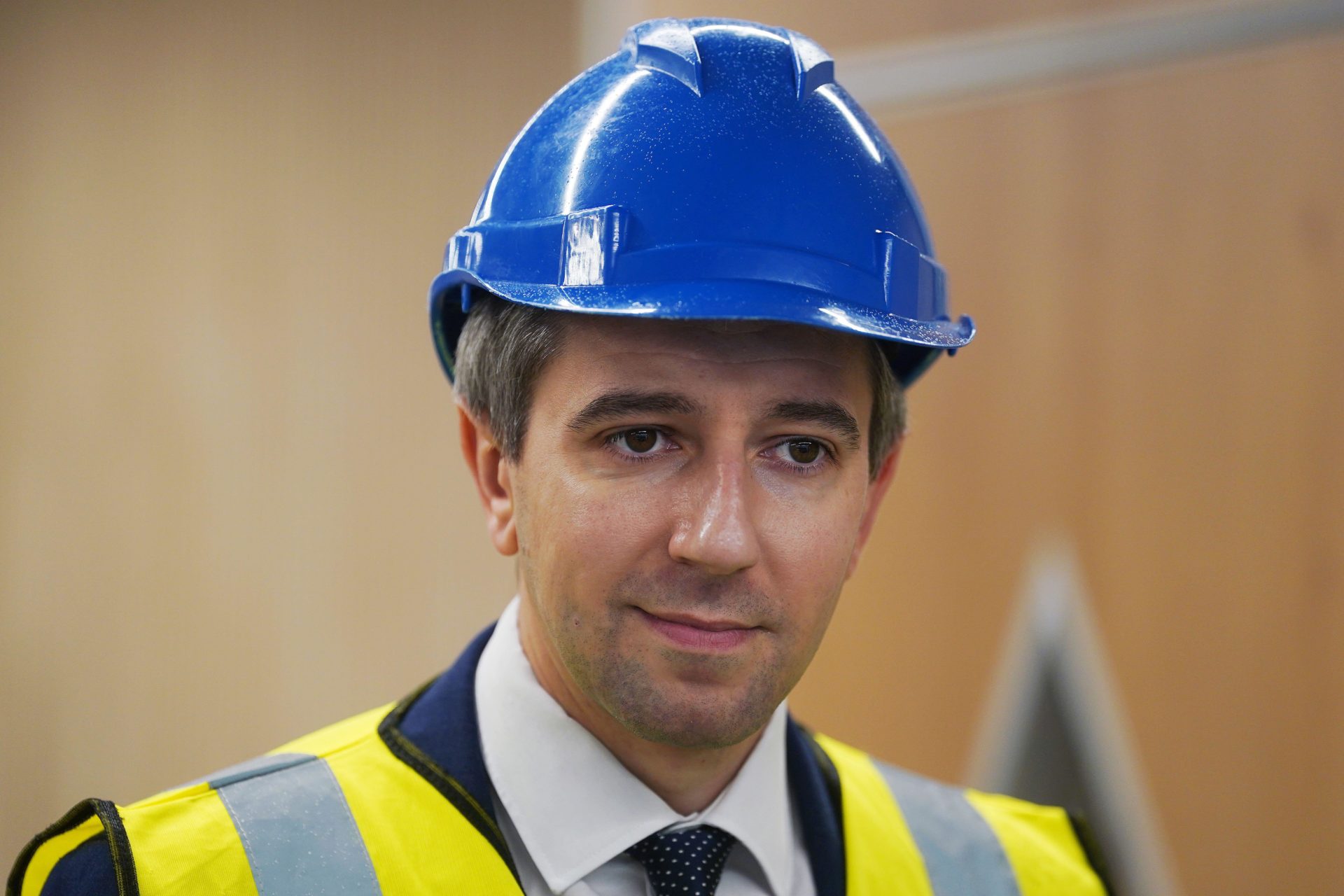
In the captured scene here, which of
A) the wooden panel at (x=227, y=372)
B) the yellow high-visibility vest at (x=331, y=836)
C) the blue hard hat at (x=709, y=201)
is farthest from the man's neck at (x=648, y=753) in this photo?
the wooden panel at (x=227, y=372)

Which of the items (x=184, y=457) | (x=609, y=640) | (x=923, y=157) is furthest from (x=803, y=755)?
(x=184, y=457)

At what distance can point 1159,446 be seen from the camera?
2148 mm

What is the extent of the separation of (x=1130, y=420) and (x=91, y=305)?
7.56ft

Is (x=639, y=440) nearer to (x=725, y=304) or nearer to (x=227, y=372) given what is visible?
(x=725, y=304)

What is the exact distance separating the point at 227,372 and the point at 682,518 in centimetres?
213

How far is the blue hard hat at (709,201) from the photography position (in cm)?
105

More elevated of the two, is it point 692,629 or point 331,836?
point 692,629

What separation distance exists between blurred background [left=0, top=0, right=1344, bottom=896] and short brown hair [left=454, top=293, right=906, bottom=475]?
3.49ft

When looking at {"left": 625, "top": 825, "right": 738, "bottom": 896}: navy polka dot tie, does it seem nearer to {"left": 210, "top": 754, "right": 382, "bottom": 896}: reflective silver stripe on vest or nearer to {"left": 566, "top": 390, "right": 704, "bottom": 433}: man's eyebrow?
{"left": 210, "top": 754, "right": 382, "bottom": 896}: reflective silver stripe on vest

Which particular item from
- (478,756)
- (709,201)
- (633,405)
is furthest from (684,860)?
(709,201)

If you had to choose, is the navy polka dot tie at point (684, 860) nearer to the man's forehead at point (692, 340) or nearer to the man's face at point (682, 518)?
the man's face at point (682, 518)

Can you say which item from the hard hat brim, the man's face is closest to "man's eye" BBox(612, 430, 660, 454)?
the man's face

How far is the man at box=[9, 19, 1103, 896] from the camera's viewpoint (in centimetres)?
105

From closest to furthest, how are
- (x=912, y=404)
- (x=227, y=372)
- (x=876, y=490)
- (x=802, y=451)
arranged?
(x=802, y=451)
(x=876, y=490)
(x=912, y=404)
(x=227, y=372)
